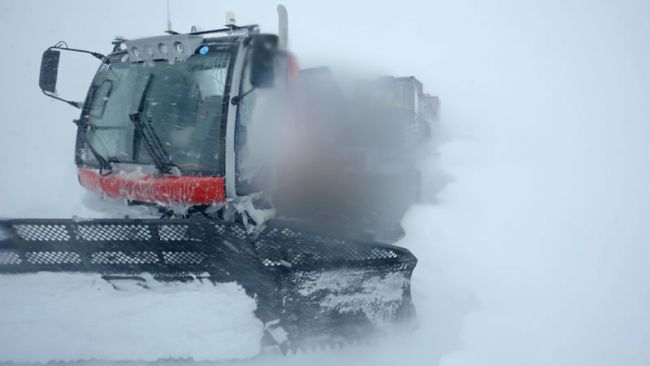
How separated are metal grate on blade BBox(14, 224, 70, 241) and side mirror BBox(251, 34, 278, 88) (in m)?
1.68

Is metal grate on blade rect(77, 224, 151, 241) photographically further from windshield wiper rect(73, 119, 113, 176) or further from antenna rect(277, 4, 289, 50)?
antenna rect(277, 4, 289, 50)

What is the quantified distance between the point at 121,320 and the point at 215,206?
1.02 m

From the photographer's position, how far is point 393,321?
2533mm

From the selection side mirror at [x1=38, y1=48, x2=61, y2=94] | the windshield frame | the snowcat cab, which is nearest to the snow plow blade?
the snowcat cab

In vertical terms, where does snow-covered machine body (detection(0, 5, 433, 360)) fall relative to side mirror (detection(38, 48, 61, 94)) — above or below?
below

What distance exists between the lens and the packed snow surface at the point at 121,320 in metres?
2.28

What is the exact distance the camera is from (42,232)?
231 centimetres

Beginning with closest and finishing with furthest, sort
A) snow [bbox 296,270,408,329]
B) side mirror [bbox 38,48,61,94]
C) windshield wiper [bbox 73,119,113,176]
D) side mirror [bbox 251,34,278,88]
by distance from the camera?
side mirror [bbox 251,34,278,88] < snow [bbox 296,270,408,329] < windshield wiper [bbox 73,119,113,176] < side mirror [bbox 38,48,61,94]

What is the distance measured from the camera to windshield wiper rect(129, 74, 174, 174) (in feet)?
8.81

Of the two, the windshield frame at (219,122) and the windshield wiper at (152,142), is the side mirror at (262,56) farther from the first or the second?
the windshield wiper at (152,142)

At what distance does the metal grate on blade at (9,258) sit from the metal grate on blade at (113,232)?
0.51 metres

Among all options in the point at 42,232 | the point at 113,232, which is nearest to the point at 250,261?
the point at 113,232

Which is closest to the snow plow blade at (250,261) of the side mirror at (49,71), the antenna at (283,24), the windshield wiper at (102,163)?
the windshield wiper at (102,163)

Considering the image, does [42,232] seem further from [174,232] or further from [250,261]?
[250,261]
